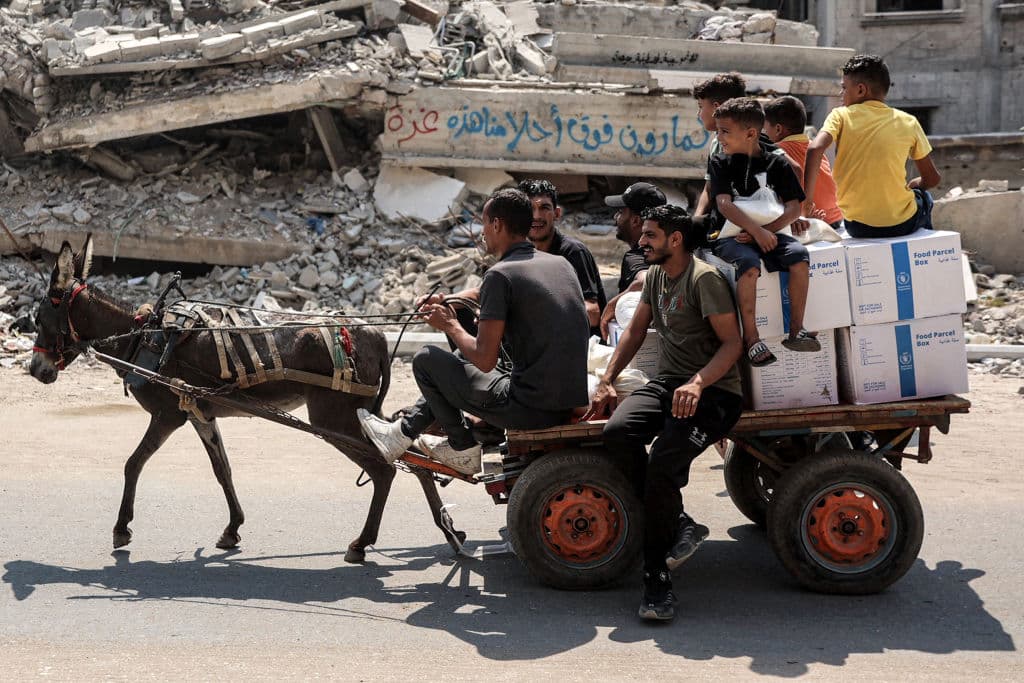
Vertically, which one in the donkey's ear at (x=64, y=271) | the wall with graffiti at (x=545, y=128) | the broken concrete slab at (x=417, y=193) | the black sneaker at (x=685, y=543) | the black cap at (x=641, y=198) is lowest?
the black sneaker at (x=685, y=543)

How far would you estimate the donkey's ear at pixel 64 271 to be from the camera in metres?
6.14

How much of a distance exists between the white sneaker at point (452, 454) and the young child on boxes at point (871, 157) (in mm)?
2271

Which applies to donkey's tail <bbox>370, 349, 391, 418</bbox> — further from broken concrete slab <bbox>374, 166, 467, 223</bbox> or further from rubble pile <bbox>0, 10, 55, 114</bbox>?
rubble pile <bbox>0, 10, 55, 114</bbox>

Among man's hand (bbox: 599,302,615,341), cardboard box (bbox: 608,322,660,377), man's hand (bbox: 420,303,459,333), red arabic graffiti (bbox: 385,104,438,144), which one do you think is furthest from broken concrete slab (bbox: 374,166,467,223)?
man's hand (bbox: 420,303,459,333)

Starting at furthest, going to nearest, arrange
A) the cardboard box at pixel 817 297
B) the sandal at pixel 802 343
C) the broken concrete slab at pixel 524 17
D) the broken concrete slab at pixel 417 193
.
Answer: the broken concrete slab at pixel 524 17 → the broken concrete slab at pixel 417 193 → the cardboard box at pixel 817 297 → the sandal at pixel 802 343

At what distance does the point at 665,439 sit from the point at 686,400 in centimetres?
24

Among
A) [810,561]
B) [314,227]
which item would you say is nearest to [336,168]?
[314,227]

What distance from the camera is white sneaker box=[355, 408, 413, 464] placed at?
5.52 m

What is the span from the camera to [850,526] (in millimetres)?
5098

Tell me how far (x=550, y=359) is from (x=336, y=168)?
11.3m

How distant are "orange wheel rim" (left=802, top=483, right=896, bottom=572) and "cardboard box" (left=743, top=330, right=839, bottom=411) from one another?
0.46 metres

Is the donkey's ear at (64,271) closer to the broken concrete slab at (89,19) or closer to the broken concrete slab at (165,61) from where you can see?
the broken concrete slab at (165,61)

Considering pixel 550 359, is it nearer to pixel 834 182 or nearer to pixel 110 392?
pixel 834 182

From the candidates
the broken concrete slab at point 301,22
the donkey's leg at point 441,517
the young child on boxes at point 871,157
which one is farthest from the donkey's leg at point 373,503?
the broken concrete slab at point 301,22
